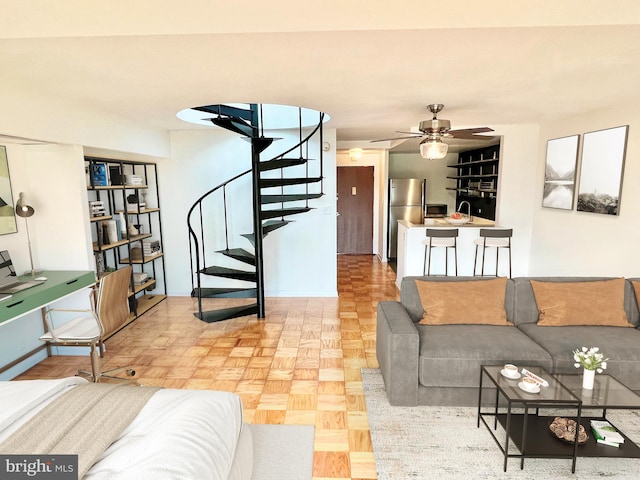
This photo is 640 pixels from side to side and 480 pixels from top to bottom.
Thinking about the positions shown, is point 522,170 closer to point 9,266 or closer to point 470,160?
point 470,160

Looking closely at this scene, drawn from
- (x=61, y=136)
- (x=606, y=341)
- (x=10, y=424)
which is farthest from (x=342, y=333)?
(x=61, y=136)

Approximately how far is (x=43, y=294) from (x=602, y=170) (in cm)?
524

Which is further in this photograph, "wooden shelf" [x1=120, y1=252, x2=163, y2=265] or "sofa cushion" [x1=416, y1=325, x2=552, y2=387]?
"wooden shelf" [x1=120, y1=252, x2=163, y2=265]

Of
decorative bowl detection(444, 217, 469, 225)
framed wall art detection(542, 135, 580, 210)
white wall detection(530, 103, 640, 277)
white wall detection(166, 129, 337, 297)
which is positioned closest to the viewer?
white wall detection(530, 103, 640, 277)

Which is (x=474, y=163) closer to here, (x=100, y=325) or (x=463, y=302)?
(x=463, y=302)

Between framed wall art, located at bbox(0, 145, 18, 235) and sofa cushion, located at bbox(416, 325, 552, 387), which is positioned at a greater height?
framed wall art, located at bbox(0, 145, 18, 235)

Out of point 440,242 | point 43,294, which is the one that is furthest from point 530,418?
point 43,294

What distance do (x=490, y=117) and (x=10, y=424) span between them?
15.9 feet

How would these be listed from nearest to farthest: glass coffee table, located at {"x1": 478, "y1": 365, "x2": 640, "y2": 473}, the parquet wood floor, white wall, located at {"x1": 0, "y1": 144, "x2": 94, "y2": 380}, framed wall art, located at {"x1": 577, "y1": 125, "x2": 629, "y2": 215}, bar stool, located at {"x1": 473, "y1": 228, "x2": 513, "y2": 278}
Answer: glass coffee table, located at {"x1": 478, "y1": 365, "x2": 640, "y2": 473} → the parquet wood floor → white wall, located at {"x1": 0, "y1": 144, "x2": 94, "y2": 380} → framed wall art, located at {"x1": 577, "y1": 125, "x2": 629, "y2": 215} → bar stool, located at {"x1": 473, "y1": 228, "x2": 513, "y2": 278}

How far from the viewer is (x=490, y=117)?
14.4ft

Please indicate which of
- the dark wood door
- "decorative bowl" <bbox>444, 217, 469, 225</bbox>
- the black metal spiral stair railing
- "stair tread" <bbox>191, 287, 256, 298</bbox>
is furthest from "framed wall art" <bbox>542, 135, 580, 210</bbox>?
"stair tread" <bbox>191, 287, 256, 298</bbox>

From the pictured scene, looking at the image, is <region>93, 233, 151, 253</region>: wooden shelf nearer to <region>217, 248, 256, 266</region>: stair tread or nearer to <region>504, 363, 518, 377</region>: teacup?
<region>217, 248, 256, 266</region>: stair tread

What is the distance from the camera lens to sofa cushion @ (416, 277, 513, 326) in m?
2.93

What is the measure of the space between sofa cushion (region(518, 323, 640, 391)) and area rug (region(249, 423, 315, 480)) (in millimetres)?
1710
